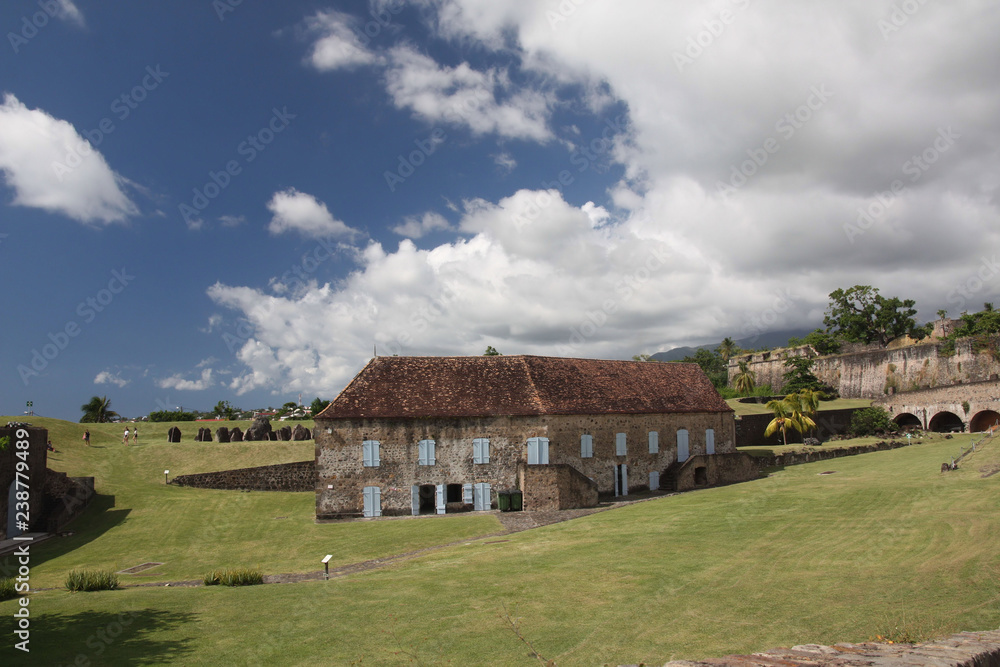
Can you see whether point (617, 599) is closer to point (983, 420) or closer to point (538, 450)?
point (538, 450)

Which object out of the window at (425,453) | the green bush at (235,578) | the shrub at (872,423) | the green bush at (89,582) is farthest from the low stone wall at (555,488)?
the shrub at (872,423)

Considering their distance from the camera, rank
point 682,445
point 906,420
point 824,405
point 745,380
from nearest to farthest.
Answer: point 682,445, point 906,420, point 824,405, point 745,380

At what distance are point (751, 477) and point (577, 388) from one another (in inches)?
432

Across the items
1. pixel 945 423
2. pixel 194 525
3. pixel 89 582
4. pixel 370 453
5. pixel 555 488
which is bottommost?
pixel 194 525

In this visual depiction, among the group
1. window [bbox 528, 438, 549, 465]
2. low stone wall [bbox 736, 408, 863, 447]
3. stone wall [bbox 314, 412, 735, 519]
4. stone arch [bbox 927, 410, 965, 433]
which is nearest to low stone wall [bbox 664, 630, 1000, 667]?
stone wall [bbox 314, 412, 735, 519]

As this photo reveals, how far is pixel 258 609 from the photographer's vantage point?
35.1ft

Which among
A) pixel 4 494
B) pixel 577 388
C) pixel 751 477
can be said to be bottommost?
pixel 751 477

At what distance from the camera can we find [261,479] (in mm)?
30922

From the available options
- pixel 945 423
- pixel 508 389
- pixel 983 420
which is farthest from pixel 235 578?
pixel 945 423

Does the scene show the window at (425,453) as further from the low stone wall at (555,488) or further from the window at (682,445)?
the window at (682,445)

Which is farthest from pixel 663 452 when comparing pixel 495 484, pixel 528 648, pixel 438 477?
pixel 528 648

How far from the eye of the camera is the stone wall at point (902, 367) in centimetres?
4041

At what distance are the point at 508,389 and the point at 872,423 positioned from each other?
99.4ft

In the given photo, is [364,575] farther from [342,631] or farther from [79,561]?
[79,561]
